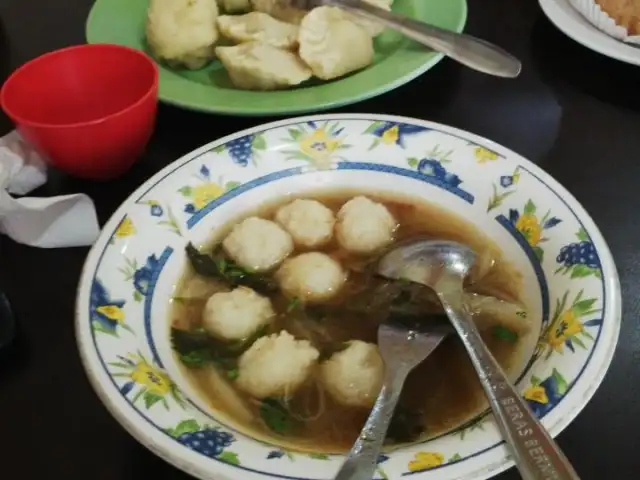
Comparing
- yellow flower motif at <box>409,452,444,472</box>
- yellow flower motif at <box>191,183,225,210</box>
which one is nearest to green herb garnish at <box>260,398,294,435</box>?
yellow flower motif at <box>409,452,444,472</box>

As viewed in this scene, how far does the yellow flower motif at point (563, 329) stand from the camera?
632 millimetres

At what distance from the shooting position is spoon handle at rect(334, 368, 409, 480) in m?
0.56

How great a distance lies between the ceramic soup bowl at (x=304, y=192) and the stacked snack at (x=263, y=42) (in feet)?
0.65

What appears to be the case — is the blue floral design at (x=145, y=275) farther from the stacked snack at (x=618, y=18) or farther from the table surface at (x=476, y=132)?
the stacked snack at (x=618, y=18)

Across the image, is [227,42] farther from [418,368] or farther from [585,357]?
[585,357]

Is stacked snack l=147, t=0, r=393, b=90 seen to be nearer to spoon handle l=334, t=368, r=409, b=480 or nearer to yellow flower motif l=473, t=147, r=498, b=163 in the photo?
yellow flower motif l=473, t=147, r=498, b=163

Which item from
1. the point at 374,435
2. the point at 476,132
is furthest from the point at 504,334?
the point at 476,132

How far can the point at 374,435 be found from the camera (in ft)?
1.97

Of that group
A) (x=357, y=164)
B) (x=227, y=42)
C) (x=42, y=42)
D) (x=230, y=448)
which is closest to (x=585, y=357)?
(x=230, y=448)

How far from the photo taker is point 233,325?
0.76m

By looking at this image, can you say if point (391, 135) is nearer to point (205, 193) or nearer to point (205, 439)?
point (205, 193)

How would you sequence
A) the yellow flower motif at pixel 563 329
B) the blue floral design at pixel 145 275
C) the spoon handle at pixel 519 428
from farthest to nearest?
the blue floral design at pixel 145 275 → the yellow flower motif at pixel 563 329 → the spoon handle at pixel 519 428

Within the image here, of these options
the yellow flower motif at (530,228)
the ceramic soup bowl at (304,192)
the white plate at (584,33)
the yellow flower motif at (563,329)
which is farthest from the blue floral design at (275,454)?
the white plate at (584,33)

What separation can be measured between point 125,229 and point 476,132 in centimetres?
54
